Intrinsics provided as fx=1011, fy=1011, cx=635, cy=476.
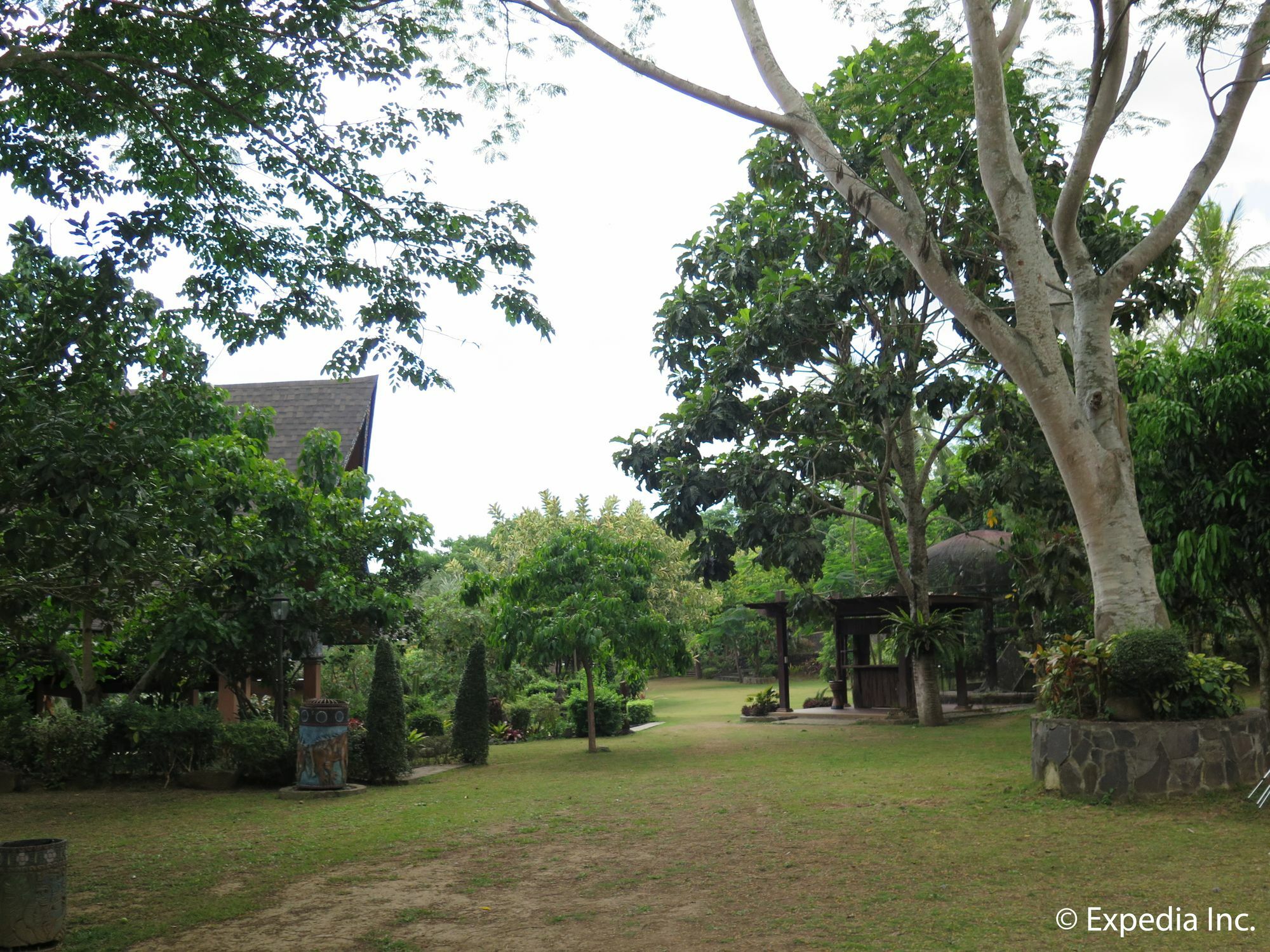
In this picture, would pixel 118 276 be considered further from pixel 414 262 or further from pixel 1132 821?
pixel 1132 821

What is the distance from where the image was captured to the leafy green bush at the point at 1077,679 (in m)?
10.4

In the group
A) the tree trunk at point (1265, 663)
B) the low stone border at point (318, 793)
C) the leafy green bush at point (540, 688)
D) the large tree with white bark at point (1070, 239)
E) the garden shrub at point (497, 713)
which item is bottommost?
the low stone border at point (318, 793)

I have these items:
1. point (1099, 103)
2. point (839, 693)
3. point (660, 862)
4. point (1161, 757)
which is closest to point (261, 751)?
point (660, 862)

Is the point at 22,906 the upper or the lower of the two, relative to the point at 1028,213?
lower

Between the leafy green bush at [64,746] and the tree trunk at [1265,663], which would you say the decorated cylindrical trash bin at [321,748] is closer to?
the leafy green bush at [64,746]

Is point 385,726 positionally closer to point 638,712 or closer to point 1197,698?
point 1197,698

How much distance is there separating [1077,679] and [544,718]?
14.2 m

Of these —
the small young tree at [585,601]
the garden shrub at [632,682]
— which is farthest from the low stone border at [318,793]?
the garden shrub at [632,682]

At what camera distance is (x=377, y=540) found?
654 inches

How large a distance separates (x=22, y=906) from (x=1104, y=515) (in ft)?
33.4

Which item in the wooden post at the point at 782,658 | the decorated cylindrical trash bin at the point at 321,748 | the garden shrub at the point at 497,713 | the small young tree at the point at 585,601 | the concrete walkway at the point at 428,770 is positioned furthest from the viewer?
the wooden post at the point at 782,658

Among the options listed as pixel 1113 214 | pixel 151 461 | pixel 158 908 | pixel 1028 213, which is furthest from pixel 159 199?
pixel 1113 214

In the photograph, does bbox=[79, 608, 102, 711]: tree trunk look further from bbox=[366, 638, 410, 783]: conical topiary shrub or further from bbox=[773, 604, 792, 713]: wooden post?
bbox=[773, 604, 792, 713]: wooden post

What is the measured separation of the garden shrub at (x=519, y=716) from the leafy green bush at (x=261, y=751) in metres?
8.40
